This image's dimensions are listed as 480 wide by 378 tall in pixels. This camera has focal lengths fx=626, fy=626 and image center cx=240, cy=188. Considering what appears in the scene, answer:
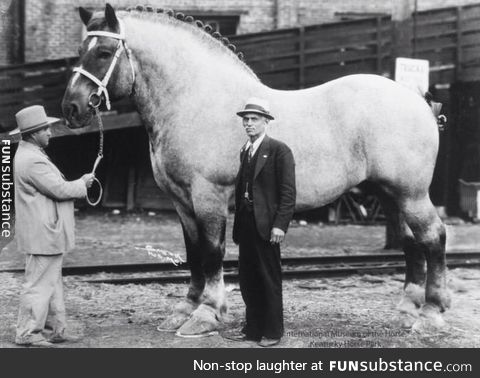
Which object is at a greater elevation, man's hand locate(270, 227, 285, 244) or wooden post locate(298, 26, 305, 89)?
wooden post locate(298, 26, 305, 89)

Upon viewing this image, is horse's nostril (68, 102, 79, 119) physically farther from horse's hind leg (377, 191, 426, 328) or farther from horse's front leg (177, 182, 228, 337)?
horse's hind leg (377, 191, 426, 328)

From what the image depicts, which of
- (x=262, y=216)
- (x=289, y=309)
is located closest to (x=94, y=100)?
(x=262, y=216)

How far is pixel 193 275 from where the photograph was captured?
18.5 feet

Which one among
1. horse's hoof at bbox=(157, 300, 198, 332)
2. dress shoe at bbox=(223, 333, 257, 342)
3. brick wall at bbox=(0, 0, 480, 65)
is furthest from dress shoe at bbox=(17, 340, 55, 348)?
brick wall at bbox=(0, 0, 480, 65)

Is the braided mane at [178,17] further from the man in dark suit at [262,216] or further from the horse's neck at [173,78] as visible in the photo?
the man in dark suit at [262,216]

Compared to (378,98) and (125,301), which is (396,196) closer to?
(378,98)

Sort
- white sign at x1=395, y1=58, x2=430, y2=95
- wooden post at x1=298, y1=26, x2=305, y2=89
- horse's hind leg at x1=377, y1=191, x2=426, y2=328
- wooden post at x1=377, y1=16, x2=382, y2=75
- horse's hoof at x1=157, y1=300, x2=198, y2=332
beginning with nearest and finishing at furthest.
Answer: horse's hoof at x1=157, y1=300, x2=198, y2=332
horse's hind leg at x1=377, y1=191, x2=426, y2=328
white sign at x1=395, y1=58, x2=430, y2=95
wooden post at x1=298, y1=26, x2=305, y2=89
wooden post at x1=377, y1=16, x2=382, y2=75

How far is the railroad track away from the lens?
7503mm

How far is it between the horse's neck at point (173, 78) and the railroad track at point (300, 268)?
2.72 meters

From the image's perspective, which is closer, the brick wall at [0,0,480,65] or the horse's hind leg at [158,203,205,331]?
the horse's hind leg at [158,203,205,331]

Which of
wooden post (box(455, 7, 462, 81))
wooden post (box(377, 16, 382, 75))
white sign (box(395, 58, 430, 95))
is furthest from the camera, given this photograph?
wooden post (box(455, 7, 462, 81))

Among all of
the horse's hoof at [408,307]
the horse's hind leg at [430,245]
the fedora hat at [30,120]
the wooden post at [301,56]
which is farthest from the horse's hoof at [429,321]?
the wooden post at [301,56]

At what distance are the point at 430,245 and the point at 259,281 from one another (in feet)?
5.19

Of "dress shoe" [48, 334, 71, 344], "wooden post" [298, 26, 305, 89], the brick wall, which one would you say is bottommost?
"dress shoe" [48, 334, 71, 344]
